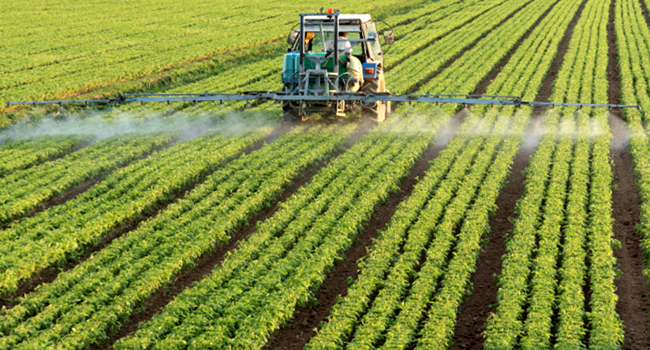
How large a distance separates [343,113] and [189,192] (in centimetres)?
501

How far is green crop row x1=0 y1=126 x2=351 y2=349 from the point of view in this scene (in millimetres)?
7758

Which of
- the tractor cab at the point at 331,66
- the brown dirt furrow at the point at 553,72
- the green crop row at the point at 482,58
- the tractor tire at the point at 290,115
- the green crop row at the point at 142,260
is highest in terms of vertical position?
the tractor cab at the point at 331,66

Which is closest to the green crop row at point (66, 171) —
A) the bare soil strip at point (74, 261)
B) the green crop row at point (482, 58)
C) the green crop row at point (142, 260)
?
the bare soil strip at point (74, 261)

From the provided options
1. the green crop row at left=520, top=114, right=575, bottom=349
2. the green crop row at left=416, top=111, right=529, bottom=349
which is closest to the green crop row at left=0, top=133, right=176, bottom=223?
the green crop row at left=416, top=111, right=529, bottom=349

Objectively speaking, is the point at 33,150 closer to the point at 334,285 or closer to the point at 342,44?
the point at 342,44

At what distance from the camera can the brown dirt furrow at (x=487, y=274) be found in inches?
319

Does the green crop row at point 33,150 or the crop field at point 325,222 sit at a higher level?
the green crop row at point 33,150

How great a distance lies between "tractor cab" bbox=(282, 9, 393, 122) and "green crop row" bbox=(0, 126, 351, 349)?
2.13 metres

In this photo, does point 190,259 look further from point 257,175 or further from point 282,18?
point 282,18

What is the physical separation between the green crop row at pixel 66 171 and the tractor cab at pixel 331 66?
388 centimetres

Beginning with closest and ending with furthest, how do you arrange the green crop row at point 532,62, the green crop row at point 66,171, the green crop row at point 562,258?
the green crop row at point 562,258
the green crop row at point 66,171
the green crop row at point 532,62

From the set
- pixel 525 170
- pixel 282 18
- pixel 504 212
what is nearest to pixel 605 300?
pixel 504 212

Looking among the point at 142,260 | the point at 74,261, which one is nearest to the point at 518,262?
the point at 142,260

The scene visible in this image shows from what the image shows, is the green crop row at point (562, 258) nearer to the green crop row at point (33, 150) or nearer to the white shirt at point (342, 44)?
the white shirt at point (342, 44)
